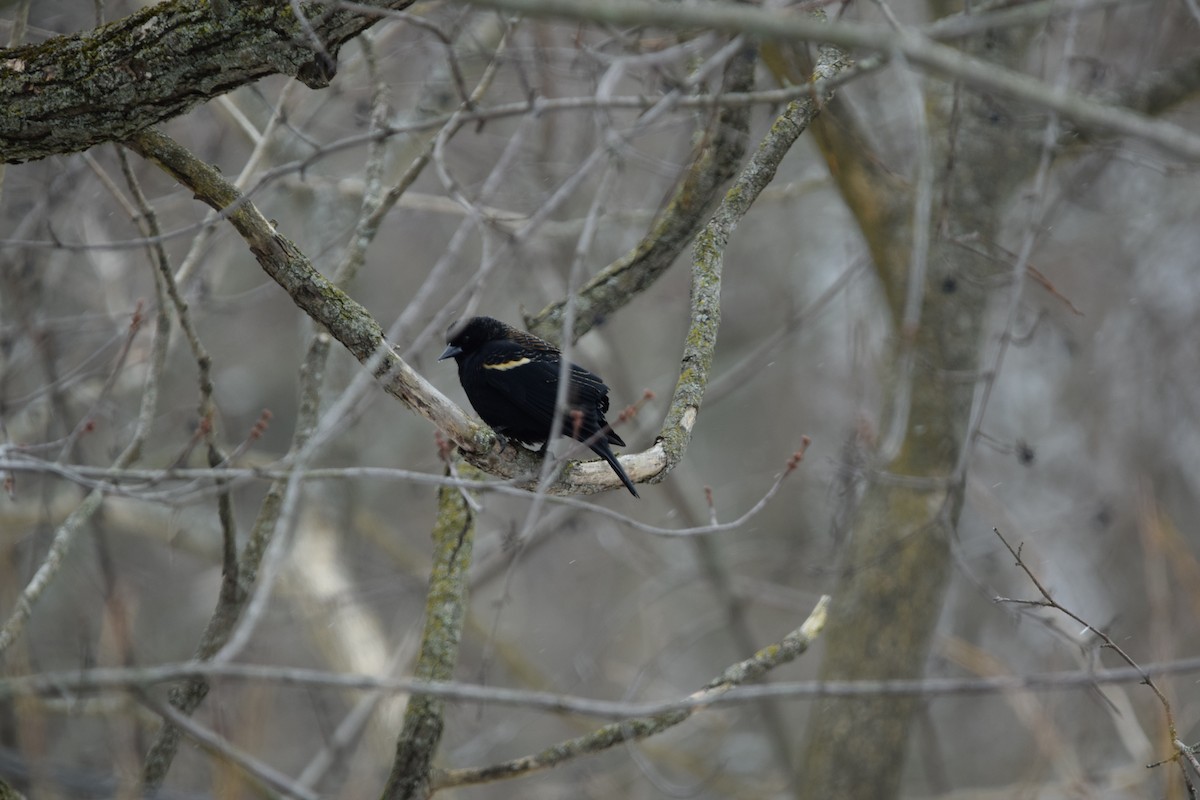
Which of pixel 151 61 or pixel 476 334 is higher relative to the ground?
pixel 476 334

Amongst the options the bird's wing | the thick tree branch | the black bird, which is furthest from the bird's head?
the thick tree branch

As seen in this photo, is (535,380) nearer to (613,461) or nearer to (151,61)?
(613,461)

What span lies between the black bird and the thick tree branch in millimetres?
1350

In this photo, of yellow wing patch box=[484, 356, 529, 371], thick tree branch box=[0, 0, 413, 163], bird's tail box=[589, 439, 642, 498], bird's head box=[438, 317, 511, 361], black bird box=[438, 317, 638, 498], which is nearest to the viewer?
thick tree branch box=[0, 0, 413, 163]

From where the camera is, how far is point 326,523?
845cm

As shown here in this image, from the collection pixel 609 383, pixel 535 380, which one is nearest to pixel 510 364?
pixel 535 380

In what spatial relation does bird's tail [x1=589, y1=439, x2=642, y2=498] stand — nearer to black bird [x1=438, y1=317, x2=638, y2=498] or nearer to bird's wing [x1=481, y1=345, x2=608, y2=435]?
black bird [x1=438, y1=317, x2=638, y2=498]

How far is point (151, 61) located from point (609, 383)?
653 centimetres

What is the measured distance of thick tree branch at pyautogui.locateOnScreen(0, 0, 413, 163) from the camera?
A: 2.81 m

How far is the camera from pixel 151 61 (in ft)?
9.30

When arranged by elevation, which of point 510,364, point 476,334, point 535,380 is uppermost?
point 476,334

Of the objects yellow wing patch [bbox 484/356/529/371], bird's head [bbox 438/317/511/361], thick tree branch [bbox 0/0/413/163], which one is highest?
bird's head [bbox 438/317/511/361]

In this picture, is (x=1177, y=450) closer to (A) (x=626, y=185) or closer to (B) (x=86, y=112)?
(A) (x=626, y=185)

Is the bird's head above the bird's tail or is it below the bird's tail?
above
